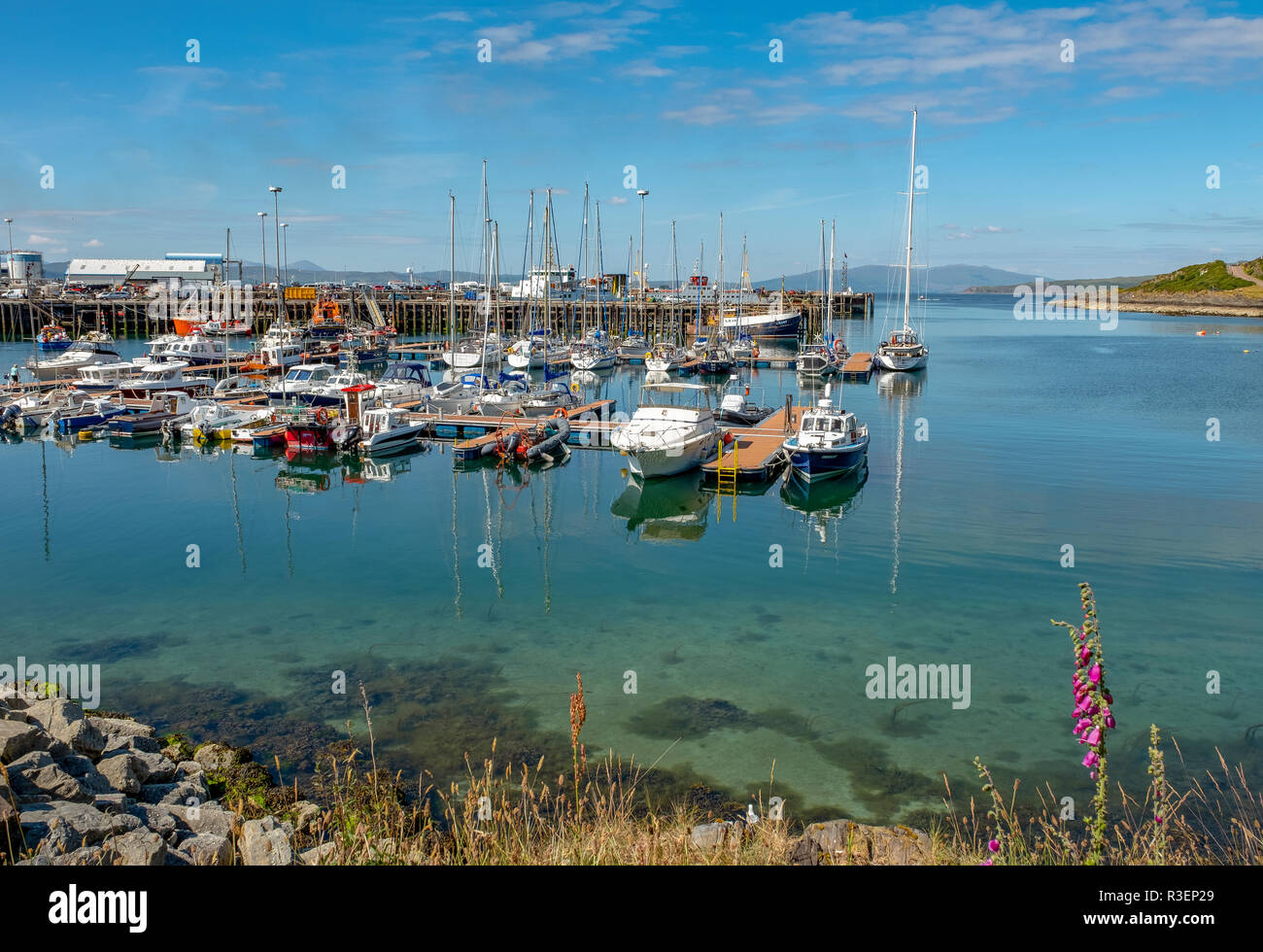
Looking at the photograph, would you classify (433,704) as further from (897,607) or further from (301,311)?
(301,311)

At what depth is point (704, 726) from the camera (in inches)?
578

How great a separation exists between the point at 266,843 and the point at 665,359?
6298 centimetres

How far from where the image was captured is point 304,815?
1101 centimetres

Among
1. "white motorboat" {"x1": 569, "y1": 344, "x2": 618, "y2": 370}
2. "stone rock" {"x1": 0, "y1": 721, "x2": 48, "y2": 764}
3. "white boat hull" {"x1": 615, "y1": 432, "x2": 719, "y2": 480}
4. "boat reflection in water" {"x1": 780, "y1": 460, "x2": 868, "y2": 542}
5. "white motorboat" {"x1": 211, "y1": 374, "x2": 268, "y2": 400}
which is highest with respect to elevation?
"white motorboat" {"x1": 569, "y1": 344, "x2": 618, "y2": 370}

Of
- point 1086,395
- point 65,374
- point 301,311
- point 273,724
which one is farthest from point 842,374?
point 301,311

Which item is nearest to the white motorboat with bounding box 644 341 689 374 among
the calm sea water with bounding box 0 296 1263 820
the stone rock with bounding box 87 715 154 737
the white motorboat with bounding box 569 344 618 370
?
the white motorboat with bounding box 569 344 618 370

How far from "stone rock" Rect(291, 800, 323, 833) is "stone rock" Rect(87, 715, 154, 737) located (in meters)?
3.10

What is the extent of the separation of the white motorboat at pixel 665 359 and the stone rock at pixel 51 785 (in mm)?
60400

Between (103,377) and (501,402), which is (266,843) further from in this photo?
(103,377)

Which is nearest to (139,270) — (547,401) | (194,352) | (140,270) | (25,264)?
(140,270)

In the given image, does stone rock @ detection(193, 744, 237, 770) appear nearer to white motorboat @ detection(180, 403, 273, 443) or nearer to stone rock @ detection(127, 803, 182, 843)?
stone rock @ detection(127, 803, 182, 843)

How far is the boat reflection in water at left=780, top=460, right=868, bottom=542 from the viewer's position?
2913 cm

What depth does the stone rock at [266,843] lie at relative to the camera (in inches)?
346
